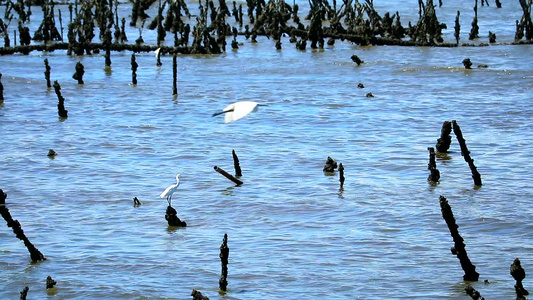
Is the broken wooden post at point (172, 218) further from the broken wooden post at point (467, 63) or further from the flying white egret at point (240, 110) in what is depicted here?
the broken wooden post at point (467, 63)

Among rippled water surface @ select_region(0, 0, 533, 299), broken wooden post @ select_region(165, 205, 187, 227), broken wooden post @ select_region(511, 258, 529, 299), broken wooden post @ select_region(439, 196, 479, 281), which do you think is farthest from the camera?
broken wooden post @ select_region(165, 205, 187, 227)

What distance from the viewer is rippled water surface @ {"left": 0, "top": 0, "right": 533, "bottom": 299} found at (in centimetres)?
902

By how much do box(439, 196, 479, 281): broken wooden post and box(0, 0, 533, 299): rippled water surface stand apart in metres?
0.14

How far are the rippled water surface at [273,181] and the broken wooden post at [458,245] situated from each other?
0.14 meters

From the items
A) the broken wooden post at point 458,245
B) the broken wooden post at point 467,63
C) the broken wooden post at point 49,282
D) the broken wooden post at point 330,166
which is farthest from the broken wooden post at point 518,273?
the broken wooden post at point 467,63

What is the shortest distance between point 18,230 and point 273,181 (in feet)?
15.7

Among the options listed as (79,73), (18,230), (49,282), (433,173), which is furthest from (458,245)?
(79,73)

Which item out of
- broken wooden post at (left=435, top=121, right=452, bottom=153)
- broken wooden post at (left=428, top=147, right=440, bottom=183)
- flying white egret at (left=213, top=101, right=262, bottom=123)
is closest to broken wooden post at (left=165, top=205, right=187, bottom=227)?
flying white egret at (left=213, top=101, right=262, bottom=123)

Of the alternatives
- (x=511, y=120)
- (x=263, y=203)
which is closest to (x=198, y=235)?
(x=263, y=203)

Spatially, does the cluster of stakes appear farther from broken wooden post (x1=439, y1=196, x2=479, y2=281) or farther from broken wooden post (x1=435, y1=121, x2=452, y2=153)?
broken wooden post (x1=435, y1=121, x2=452, y2=153)

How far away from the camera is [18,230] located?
28.8 feet

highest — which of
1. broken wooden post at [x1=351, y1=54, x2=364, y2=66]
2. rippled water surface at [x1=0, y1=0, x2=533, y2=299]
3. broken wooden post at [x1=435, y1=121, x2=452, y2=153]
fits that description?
broken wooden post at [x1=351, y1=54, x2=364, y2=66]

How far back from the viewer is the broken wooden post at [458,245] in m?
7.65

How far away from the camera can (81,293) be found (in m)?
8.62
